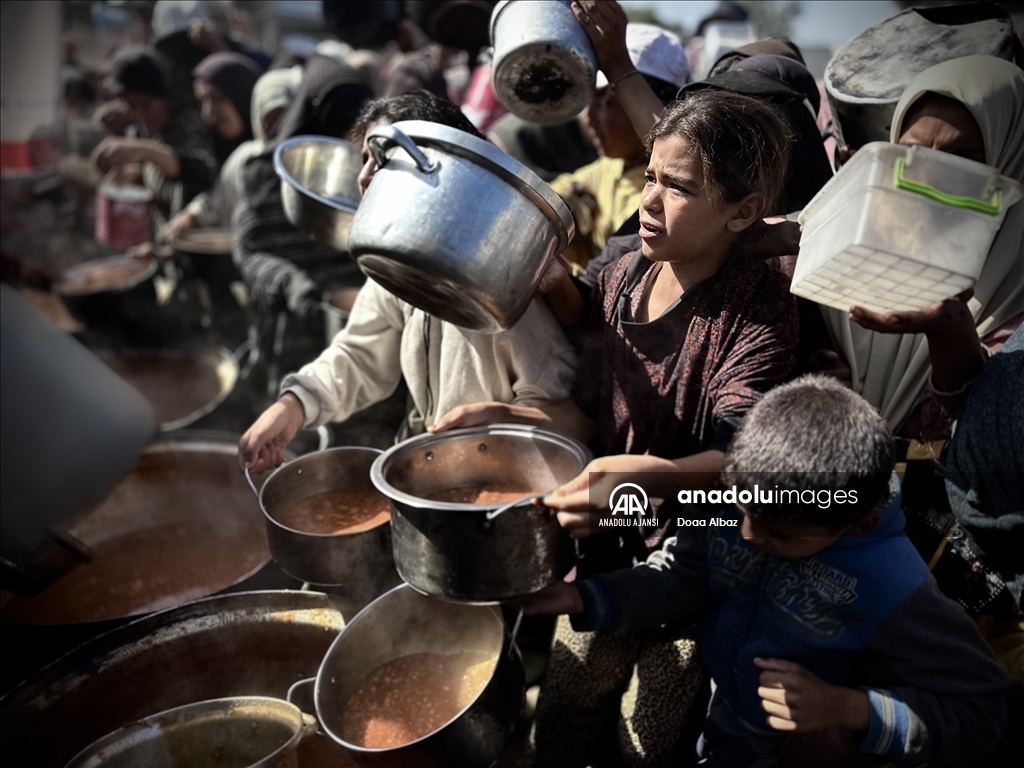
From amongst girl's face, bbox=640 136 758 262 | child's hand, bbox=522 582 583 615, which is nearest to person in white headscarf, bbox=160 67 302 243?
girl's face, bbox=640 136 758 262

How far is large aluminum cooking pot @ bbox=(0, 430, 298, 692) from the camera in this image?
9.48 ft

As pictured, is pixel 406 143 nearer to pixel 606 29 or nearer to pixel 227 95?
pixel 606 29

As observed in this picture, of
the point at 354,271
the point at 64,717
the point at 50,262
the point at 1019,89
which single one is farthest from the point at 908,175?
the point at 50,262

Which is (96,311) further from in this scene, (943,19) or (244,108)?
(943,19)

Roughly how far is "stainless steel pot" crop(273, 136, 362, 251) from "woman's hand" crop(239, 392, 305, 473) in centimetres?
110

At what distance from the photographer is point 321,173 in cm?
374

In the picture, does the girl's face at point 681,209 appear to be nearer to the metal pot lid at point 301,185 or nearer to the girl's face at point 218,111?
the metal pot lid at point 301,185

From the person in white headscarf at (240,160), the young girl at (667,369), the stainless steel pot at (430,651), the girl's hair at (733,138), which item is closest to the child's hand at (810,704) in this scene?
the young girl at (667,369)

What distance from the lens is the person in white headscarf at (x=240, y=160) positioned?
484 centimetres

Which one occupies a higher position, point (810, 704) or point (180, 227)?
point (810, 704)

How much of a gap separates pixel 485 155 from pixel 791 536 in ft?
3.75

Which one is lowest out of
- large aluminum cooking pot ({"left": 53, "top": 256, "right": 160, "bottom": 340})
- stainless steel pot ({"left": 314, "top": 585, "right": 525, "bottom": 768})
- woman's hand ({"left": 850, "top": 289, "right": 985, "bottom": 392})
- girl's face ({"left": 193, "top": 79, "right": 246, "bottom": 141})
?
large aluminum cooking pot ({"left": 53, "top": 256, "right": 160, "bottom": 340})

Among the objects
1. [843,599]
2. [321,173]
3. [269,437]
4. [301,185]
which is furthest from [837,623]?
[321,173]

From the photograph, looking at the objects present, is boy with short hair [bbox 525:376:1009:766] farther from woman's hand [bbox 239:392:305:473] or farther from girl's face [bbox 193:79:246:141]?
girl's face [bbox 193:79:246:141]
